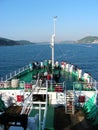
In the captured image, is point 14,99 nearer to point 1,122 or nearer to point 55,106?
point 55,106

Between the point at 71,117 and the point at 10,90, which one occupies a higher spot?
the point at 10,90

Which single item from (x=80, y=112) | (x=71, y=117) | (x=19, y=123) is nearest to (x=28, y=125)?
(x=19, y=123)

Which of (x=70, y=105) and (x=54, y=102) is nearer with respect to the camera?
(x=70, y=105)

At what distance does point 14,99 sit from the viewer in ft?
78.6

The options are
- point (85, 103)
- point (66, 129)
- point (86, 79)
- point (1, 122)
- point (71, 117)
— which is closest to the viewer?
point (1, 122)

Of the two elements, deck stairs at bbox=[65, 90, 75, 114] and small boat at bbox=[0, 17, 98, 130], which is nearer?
small boat at bbox=[0, 17, 98, 130]

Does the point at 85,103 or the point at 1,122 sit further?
the point at 85,103

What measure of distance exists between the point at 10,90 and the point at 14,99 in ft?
2.91

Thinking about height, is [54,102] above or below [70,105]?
below

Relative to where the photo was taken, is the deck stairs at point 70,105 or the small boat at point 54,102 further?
the deck stairs at point 70,105

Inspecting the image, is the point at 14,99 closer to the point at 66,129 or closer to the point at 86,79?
the point at 66,129

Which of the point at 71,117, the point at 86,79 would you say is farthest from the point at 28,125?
the point at 86,79

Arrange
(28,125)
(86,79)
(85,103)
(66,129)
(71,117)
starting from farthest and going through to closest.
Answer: (86,79) < (85,103) < (71,117) < (66,129) < (28,125)

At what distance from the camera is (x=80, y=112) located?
2166 cm
